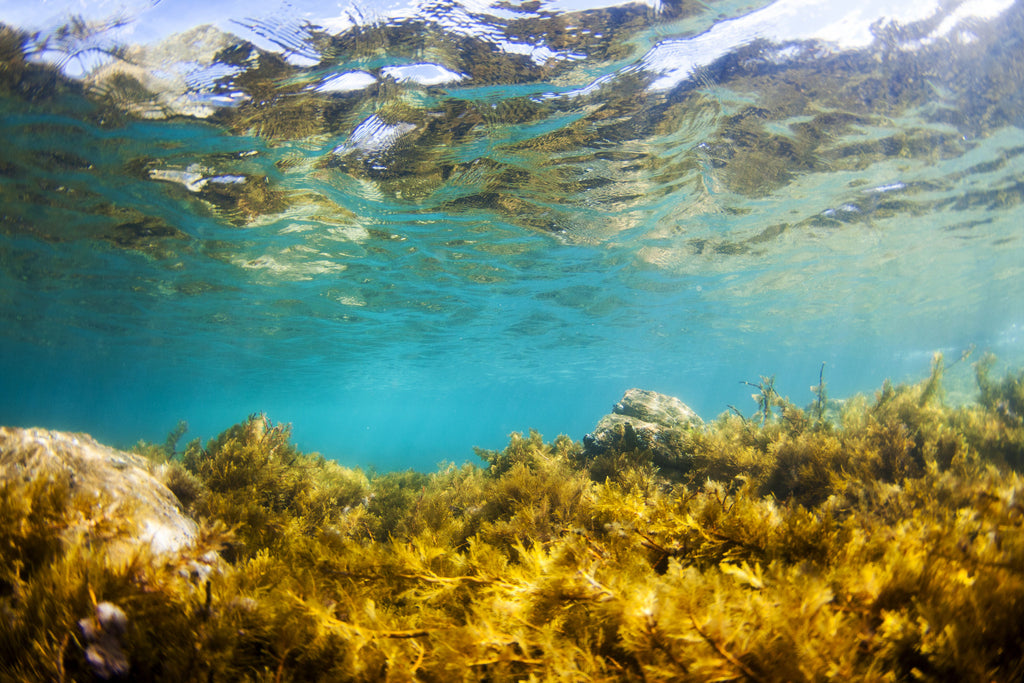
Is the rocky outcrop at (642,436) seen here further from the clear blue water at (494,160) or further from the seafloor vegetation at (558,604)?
the clear blue water at (494,160)

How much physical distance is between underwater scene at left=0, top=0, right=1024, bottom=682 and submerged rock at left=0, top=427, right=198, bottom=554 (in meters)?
0.04

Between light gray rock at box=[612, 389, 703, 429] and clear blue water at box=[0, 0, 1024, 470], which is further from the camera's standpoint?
light gray rock at box=[612, 389, 703, 429]

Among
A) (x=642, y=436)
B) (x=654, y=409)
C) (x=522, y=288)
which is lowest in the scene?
(x=642, y=436)

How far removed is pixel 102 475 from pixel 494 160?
8927 mm

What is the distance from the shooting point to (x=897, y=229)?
612 inches

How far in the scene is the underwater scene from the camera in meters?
1.64

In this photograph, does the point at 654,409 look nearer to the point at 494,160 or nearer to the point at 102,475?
the point at 494,160

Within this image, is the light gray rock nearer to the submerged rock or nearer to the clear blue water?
the clear blue water

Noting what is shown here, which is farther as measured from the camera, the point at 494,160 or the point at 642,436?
the point at 494,160

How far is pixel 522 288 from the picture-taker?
18.6 m

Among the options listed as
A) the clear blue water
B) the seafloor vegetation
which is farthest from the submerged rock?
the clear blue water

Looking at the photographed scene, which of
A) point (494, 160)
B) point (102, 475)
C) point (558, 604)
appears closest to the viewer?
point (558, 604)

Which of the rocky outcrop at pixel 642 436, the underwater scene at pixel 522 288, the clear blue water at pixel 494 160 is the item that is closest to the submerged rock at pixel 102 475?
the underwater scene at pixel 522 288

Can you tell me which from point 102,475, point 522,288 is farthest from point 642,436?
point 522,288
